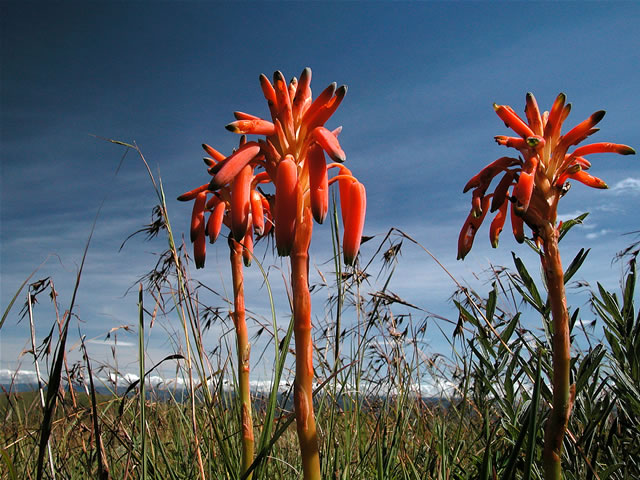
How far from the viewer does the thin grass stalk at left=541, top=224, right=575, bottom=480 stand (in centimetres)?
197

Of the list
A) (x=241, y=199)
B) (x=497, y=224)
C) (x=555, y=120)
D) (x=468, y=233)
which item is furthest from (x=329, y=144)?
(x=555, y=120)

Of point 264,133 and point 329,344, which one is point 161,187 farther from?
point 329,344

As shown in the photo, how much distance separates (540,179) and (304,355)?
5.13 ft

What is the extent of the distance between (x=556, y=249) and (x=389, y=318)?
216cm

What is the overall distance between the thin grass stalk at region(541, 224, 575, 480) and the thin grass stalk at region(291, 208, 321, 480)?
99 centimetres

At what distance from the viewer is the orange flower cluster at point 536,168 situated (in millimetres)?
2436

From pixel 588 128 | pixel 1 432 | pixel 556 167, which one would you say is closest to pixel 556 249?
pixel 556 167

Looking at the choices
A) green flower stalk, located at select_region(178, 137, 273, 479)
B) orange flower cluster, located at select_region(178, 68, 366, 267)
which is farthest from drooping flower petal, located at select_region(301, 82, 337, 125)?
green flower stalk, located at select_region(178, 137, 273, 479)

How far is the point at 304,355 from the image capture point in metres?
1.70

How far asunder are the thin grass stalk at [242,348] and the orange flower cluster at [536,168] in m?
1.45

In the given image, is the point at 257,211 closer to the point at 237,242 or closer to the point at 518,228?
the point at 237,242

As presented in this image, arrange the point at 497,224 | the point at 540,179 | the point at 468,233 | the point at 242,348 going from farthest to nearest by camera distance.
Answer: the point at 242,348, the point at 497,224, the point at 468,233, the point at 540,179

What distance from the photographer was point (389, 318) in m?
4.30

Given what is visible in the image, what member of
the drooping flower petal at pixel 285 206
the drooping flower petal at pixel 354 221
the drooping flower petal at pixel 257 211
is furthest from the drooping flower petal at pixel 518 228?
the drooping flower petal at pixel 257 211
